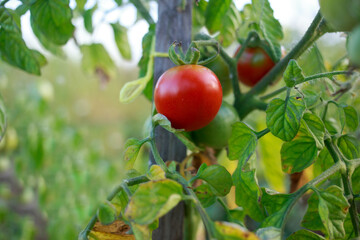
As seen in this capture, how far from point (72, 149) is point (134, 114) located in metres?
3.73

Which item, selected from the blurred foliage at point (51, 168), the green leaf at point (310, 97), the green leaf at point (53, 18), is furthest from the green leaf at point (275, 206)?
the blurred foliage at point (51, 168)

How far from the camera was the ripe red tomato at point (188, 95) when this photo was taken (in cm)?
44

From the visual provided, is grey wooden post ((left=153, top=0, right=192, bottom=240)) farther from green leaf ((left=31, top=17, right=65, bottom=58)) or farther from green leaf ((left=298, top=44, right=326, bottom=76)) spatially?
green leaf ((left=31, top=17, right=65, bottom=58))

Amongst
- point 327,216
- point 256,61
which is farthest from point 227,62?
point 327,216

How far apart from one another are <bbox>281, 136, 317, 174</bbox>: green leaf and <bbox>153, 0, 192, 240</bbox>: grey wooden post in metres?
0.18

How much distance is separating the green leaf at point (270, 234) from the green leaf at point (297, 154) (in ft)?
0.45

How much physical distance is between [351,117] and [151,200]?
14.1 inches

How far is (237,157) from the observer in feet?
1.61

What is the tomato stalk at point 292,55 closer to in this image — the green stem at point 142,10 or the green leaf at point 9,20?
the green stem at point 142,10

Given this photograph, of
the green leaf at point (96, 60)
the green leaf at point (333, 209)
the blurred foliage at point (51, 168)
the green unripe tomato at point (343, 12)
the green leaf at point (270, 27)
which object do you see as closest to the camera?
the green unripe tomato at point (343, 12)

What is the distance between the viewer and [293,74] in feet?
1.34

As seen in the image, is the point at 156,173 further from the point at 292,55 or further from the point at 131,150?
the point at 292,55

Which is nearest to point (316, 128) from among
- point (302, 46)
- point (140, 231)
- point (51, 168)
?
point (302, 46)

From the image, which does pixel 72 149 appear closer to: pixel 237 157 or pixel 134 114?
pixel 237 157
